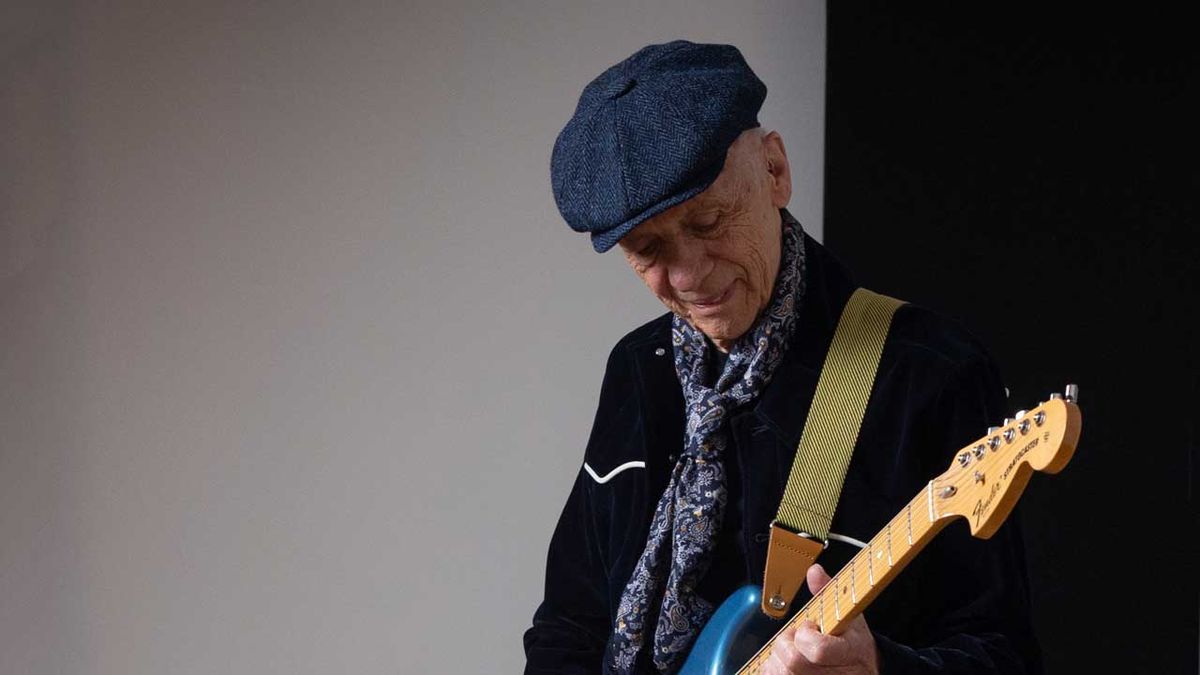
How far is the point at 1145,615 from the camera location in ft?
7.77

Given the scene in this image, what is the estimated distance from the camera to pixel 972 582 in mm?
1416

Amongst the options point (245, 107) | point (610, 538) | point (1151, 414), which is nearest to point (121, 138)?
point (245, 107)

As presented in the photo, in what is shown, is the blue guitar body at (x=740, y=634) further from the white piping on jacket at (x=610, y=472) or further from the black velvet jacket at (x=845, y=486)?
the white piping on jacket at (x=610, y=472)

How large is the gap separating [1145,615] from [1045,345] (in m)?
0.47

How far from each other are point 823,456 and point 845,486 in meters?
0.04

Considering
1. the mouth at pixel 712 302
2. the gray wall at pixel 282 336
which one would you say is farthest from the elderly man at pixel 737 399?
the gray wall at pixel 282 336

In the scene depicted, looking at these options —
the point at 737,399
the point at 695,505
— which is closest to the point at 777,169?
the point at 737,399

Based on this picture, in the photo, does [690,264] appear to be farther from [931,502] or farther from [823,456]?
[931,502]

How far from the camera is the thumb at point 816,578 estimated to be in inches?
53.5

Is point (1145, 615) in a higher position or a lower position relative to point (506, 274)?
lower

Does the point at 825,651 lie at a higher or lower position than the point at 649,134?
lower

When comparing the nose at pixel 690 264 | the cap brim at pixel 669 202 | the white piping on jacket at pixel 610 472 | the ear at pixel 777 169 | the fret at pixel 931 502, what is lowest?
the white piping on jacket at pixel 610 472

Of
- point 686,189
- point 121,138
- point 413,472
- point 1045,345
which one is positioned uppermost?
point 121,138

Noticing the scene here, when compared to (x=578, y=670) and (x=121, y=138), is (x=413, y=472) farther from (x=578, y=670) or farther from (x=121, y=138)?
(x=578, y=670)
